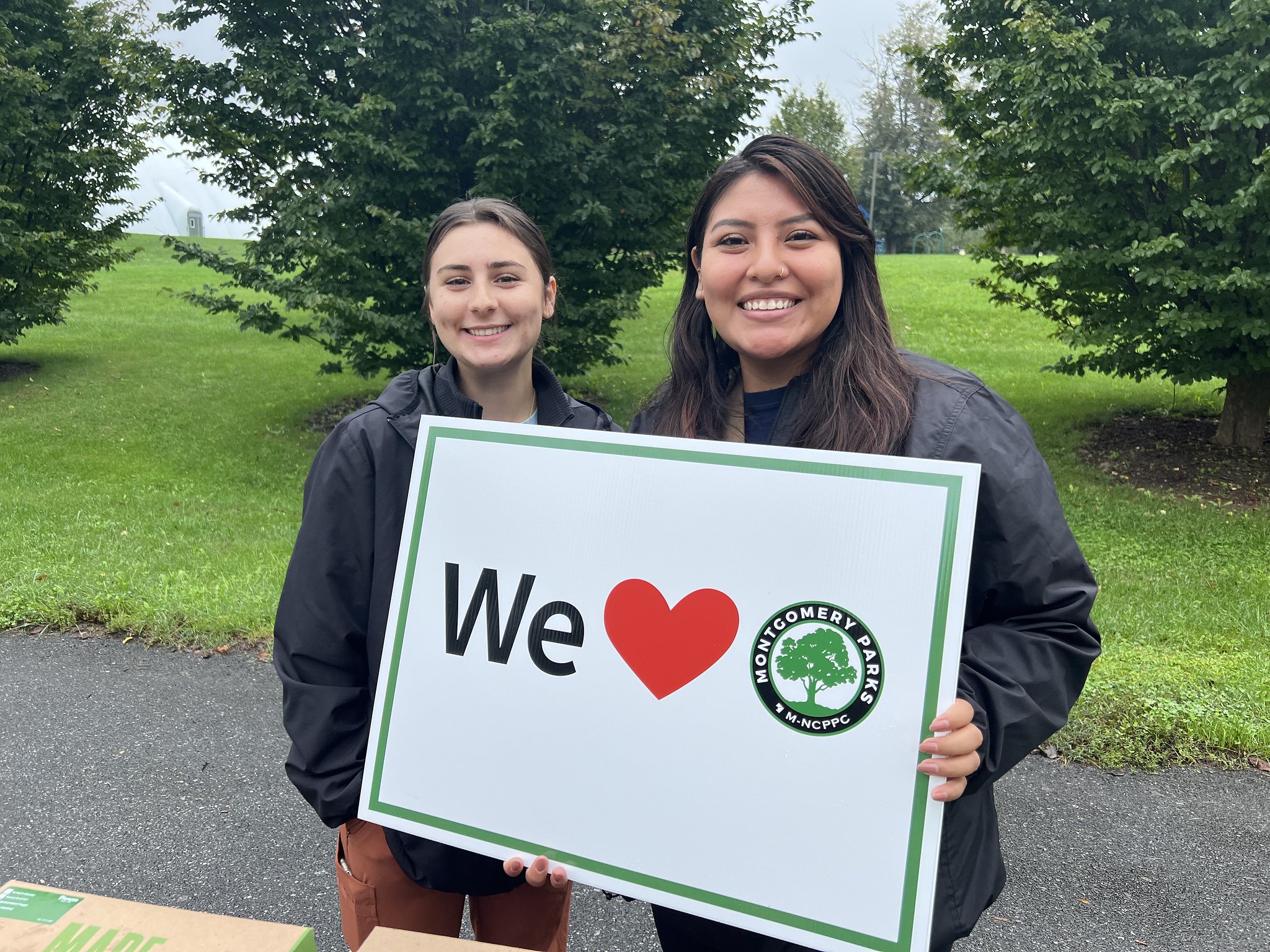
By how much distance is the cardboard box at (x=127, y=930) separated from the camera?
4.09 ft

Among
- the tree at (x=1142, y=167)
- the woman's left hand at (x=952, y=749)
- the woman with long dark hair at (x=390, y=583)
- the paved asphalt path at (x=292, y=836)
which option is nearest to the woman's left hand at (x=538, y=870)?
the woman with long dark hair at (x=390, y=583)

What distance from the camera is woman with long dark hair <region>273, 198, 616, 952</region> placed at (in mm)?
1782

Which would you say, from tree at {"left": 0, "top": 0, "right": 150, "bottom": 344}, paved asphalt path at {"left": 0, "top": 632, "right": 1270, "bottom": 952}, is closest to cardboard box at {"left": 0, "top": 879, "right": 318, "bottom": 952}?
paved asphalt path at {"left": 0, "top": 632, "right": 1270, "bottom": 952}

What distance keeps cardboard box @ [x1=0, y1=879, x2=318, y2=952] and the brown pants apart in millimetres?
597

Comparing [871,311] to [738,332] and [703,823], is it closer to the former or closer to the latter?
[738,332]

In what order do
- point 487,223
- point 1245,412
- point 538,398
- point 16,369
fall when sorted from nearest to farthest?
point 487,223 < point 538,398 < point 1245,412 < point 16,369

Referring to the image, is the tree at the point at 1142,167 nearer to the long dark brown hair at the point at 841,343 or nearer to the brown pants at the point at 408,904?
the long dark brown hair at the point at 841,343

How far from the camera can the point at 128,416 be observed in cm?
1176

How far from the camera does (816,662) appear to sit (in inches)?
55.1

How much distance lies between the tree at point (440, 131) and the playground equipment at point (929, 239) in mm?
38586

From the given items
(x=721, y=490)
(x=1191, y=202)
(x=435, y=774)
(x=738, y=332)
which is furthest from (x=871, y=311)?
(x=1191, y=202)

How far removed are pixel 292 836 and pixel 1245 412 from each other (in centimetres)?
926

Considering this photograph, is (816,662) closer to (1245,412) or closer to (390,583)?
(390,583)

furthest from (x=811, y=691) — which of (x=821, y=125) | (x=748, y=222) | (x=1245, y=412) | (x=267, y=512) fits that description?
(x=821, y=125)
